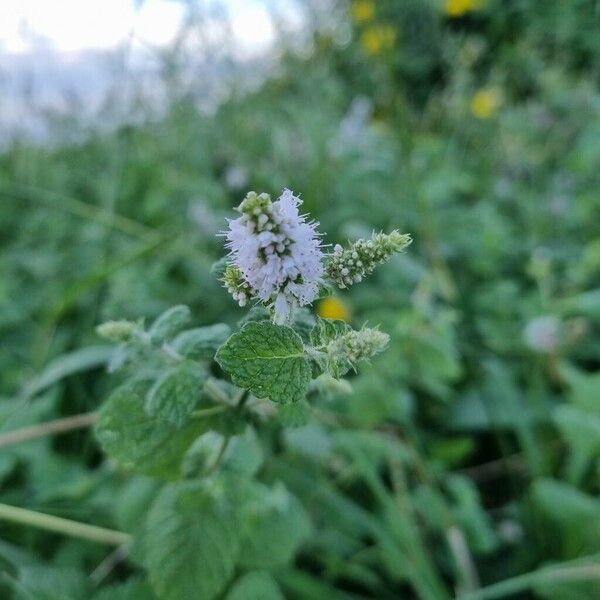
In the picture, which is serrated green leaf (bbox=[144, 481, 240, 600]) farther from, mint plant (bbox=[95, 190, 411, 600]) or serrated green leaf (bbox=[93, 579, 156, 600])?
serrated green leaf (bbox=[93, 579, 156, 600])

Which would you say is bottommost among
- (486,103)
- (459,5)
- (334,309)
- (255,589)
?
(255,589)

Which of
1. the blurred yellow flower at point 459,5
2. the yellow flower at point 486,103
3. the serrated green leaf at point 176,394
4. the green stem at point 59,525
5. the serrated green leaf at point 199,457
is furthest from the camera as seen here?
the blurred yellow flower at point 459,5

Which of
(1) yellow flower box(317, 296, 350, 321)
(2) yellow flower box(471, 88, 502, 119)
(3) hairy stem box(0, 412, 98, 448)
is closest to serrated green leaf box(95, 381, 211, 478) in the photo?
(3) hairy stem box(0, 412, 98, 448)

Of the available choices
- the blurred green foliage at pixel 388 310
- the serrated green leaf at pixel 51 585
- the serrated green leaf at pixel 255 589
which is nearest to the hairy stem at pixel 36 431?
the blurred green foliage at pixel 388 310

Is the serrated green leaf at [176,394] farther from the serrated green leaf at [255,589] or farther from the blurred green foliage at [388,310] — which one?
the serrated green leaf at [255,589]

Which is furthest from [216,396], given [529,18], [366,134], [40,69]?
[529,18]

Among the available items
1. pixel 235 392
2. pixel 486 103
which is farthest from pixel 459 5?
pixel 235 392

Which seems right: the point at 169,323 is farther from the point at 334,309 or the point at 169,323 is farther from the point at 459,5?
the point at 459,5
